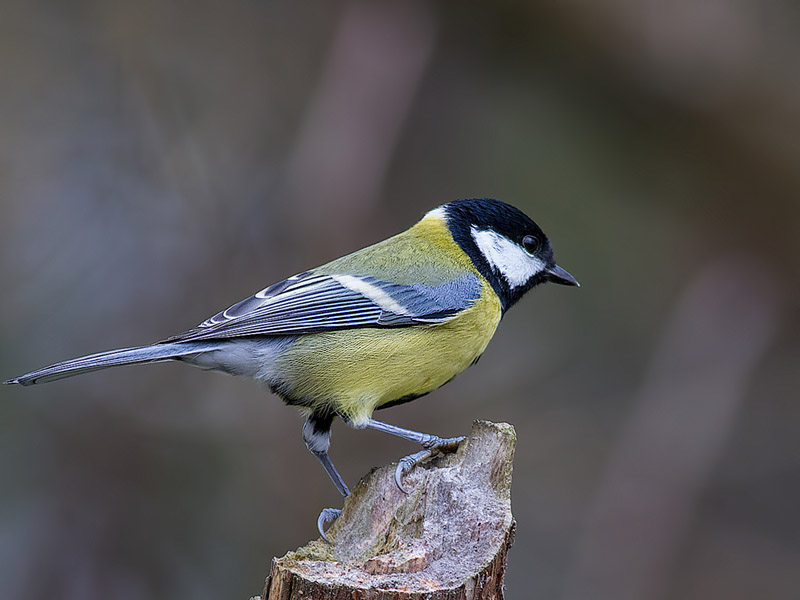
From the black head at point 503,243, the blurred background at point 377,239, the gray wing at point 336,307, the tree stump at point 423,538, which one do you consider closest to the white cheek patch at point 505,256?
the black head at point 503,243

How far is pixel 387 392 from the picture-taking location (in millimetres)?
3117

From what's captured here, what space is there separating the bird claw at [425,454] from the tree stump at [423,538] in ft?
0.07

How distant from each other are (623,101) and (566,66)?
16.3 inches

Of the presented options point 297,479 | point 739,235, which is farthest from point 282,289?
point 739,235

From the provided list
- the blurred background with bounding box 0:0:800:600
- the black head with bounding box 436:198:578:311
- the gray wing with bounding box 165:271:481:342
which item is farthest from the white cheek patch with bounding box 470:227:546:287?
the blurred background with bounding box 0:0:800:600

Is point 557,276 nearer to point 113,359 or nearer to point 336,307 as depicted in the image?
point 336,307

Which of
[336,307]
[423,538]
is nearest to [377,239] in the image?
[336,307]

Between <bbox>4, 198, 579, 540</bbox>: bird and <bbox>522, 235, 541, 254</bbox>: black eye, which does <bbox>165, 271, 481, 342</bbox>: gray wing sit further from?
<bbox>522, 235, 541, 254</bbox>: black eye

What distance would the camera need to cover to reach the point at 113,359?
280cm

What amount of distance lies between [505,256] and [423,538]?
1.68 m

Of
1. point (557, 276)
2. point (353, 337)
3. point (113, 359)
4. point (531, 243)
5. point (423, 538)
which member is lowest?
point (113, 359)

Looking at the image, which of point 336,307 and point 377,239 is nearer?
point 336,307

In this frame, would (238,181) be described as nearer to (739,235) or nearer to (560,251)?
(560,251)

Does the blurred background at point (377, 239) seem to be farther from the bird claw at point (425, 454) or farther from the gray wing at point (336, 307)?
the bird claw at point (425, 454)
